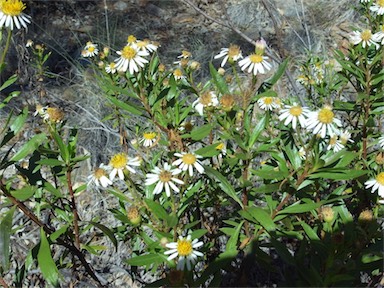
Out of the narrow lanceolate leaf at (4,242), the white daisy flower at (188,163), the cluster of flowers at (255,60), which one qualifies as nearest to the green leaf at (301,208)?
the white daisy flower at (188,163)

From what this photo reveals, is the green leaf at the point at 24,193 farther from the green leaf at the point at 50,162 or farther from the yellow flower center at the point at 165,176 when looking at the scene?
the yellow flower center at the point at 165,176

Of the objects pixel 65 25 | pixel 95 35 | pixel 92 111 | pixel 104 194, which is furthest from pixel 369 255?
pixel 65 25

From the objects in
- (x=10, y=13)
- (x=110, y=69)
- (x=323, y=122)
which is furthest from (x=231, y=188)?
(x=110, y=69)

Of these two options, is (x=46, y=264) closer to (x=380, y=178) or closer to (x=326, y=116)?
(x=326, y=116)

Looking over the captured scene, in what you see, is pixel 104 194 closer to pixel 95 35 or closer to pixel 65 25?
pixel 95 35

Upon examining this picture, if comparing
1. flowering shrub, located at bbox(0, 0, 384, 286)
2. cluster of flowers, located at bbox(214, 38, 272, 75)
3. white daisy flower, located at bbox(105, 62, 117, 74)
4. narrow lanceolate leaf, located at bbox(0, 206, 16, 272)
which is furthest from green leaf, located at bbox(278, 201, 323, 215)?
white daisy flower, located at bbox(105, 62, 117, 74)

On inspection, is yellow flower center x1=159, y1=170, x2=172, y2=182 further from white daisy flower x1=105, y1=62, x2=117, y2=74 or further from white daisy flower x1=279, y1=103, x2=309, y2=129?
white daisy flower x1=105, y1=62, x2=117, y2=74
